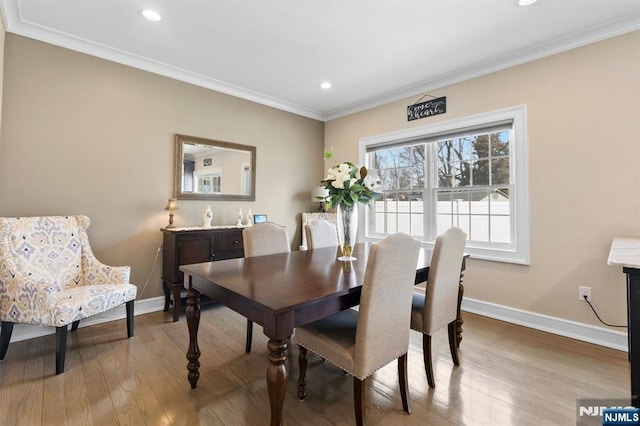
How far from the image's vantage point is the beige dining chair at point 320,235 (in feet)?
9.16

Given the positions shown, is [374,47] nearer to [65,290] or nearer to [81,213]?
[81,213]

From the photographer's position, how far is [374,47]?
283 cm

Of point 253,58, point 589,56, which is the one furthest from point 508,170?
point 253,58

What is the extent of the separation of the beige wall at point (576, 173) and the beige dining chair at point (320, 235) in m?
1.73

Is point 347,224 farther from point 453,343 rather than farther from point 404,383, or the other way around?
point 453,343

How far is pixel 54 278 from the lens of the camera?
2463mm

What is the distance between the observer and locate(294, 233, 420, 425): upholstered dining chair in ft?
4.54

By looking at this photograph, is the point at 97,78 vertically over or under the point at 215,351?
over

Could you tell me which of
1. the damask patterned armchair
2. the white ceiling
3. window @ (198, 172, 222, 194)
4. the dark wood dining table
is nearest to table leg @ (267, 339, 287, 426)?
Answer: the dark wood dining table

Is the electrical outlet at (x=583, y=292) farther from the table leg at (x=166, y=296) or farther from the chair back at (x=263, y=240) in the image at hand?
the table leg at (x=166, y=296)

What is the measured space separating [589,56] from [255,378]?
12.4ft

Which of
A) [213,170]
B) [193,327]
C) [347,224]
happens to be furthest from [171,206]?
[347,224]

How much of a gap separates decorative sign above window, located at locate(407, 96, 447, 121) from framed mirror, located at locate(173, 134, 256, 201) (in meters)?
2.15

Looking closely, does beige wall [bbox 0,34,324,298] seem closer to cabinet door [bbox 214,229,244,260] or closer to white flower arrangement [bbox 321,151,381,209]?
cabinet door [bbox 214,229,244,260]
